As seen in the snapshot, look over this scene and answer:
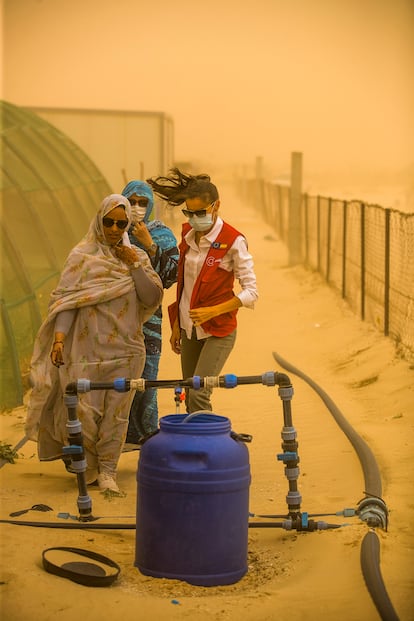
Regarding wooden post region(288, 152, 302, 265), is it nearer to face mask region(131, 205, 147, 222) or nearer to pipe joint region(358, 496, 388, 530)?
face mask region(131, 205, 147, 222)

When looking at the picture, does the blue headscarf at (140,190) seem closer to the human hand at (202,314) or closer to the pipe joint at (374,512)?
the human hand at (202,314)

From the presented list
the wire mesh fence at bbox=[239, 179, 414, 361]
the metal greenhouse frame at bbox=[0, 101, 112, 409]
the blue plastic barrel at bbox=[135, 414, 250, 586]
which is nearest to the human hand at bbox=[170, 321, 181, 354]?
the blue plastic barrel at bbox=[135, 414, 250, 586]

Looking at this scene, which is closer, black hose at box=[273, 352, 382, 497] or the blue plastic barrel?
the blue plastic barrel

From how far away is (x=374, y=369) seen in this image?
12195 mm

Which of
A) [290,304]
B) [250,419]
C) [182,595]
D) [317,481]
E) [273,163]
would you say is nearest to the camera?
[182,595]

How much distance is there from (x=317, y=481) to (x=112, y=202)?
2283mm

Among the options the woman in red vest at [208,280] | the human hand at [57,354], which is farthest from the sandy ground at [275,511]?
the woman in red vest at [208,280]

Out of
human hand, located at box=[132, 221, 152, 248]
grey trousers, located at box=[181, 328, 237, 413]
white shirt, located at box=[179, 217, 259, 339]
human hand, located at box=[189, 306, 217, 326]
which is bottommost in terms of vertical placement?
grey trousers, located at box=[181, 328, 237, 413]

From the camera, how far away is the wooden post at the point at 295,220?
24328 millimetres

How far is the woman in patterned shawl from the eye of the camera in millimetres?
7164

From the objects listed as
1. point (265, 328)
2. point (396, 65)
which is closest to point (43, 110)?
point (265, 328)

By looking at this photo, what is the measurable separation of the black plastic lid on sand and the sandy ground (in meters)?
0.05

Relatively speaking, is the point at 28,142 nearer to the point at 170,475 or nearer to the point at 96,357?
the point at 96,357

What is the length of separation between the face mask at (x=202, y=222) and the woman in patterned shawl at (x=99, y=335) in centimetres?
44
